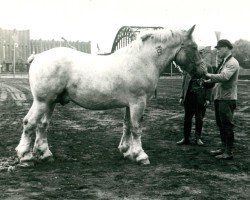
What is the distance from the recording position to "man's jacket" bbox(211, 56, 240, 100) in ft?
22.6

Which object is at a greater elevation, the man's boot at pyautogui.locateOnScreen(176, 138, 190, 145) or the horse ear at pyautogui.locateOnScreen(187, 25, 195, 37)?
the horse ear at pyautogui.locateOnScreen(187, 25, 195, 37)

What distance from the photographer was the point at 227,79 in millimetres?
6906

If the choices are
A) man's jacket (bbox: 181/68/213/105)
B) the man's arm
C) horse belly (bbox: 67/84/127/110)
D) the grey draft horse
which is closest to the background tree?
→ man's jacket (bbox: 181/68/213/105)

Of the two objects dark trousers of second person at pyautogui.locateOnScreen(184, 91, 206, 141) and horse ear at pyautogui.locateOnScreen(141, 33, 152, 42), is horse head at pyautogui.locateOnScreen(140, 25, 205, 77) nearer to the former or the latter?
horse ear at pyautogui.locateOnScreen(141, 33, 152, 42)

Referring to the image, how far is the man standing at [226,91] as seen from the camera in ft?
22.9

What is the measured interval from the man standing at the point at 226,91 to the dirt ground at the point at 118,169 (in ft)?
1.42

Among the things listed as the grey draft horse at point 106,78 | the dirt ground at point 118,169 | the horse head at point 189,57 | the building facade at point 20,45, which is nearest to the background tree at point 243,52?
the building facade at point 20,45

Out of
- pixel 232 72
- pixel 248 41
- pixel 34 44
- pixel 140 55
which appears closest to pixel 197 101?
pixel 232 72

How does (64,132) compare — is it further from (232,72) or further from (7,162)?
(232,72)

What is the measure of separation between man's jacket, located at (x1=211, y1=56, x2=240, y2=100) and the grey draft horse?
0.42m

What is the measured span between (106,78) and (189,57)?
4.81ft

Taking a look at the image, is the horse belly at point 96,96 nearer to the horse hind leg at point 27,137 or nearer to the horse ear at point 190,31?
the horse hind leg at point 27,137

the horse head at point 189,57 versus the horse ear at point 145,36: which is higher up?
the horse ear at point 145,36

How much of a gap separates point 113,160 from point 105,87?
4.47 feet
